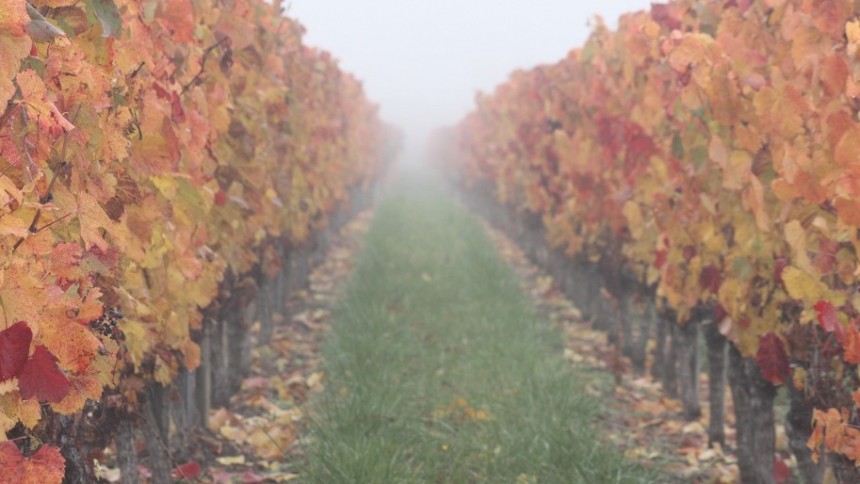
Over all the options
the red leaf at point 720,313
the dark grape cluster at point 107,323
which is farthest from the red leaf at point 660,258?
the dark grape cluster at point 107,323

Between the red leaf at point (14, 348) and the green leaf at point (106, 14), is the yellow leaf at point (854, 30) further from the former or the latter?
the red leaf at point (14, 348)

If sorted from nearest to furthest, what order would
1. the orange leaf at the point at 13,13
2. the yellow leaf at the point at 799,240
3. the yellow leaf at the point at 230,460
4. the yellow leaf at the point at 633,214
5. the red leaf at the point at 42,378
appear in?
1. the orange leaf at the point at 13,13
2. the red leaf at the point at 42,378
3. the yellow leaf at the point at 799,240
4. the yellow leaf at the point at 230,460
5. the yellow leaf at the point at 633,214

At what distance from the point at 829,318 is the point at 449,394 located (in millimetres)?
3201

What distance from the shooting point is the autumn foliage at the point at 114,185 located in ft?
5.90

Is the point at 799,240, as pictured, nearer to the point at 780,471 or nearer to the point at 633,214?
the point at 780,471

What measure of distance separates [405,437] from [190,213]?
1.76 meters

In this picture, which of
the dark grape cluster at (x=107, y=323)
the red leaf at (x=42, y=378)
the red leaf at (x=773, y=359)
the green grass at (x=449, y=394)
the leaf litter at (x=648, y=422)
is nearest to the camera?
the red leaf at (x=42, y=378)

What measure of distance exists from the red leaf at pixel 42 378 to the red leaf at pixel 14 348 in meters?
0.06

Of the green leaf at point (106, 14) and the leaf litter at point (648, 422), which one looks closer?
the green leaf at point (106, 14)

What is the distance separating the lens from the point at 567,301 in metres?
9.40

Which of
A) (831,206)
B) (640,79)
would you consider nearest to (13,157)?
(831,206)

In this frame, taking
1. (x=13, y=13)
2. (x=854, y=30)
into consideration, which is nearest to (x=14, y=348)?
(x=13, y=13)

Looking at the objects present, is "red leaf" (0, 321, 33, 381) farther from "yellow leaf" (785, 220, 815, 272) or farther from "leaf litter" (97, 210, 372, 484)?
"yellow leaf" (785, 220, 815, 272)

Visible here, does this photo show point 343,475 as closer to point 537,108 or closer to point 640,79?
point 640,79
